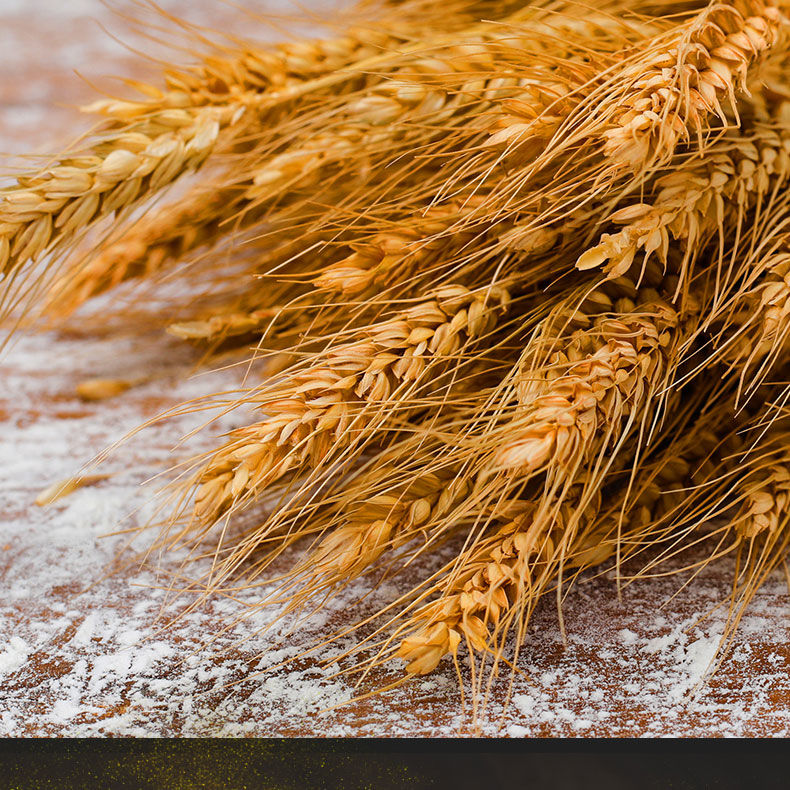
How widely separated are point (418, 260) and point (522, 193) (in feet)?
0.24

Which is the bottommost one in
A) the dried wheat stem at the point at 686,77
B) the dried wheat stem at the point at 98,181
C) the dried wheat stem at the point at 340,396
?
the dried wheat stem at the point at 340,396

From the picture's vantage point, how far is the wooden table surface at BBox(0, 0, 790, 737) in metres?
0.45

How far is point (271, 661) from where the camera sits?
491 mm

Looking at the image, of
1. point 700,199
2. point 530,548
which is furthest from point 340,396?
point 700,199

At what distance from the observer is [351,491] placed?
49 cm

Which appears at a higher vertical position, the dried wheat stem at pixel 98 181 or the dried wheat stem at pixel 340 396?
the dried wheat stem at pixel 98 181

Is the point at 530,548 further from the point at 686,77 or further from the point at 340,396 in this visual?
the point at 686,77

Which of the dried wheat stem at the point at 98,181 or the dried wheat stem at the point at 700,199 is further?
the dried wheat stem at the point at 98,181

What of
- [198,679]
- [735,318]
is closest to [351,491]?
[198,679]

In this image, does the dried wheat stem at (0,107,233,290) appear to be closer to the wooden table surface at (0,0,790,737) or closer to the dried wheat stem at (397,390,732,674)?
the wooden table surface at (0,0,790,737)

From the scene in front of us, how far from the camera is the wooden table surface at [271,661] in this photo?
455 millimetres

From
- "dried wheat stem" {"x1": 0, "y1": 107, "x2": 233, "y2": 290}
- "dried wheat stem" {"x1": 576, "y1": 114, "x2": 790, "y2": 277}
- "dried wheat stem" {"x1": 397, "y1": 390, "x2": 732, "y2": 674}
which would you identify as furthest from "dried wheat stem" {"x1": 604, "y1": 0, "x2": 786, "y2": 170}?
"dried wheat stem" {"x1": 0, "y1": 107, "x2": 233, "y2": 290}

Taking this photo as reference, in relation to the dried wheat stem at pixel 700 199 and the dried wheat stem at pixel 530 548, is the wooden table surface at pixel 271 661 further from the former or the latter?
the dried wheat stem at pixel 700 199

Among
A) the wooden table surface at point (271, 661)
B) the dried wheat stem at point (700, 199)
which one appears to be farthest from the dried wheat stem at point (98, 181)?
the dried wheat stem at point (700, 199)
